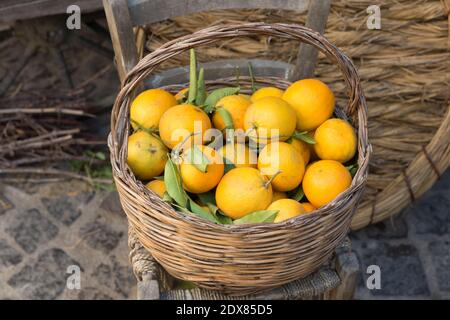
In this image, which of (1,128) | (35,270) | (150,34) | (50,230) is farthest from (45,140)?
(150,34)

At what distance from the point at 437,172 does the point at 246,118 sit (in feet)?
3.62

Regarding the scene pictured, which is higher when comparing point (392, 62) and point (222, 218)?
point (392, 62)

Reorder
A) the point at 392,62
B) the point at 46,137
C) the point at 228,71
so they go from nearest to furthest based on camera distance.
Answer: the point at 228,71 < the point at 392,62 < the point at 46,137

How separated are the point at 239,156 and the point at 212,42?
0.82 ft

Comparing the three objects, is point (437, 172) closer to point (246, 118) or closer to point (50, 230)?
point (246, 118)

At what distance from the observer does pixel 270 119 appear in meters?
1.19

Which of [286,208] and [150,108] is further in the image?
[150,108]

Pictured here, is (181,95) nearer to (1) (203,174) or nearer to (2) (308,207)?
(1) (203,174)

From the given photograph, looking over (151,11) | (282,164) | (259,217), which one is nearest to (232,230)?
(259,217)

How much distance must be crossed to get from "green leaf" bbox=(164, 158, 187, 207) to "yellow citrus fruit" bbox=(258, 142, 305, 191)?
0.17m

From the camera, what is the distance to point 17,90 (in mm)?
2738

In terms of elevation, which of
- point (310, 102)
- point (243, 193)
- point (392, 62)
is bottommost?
→ point (243, 193)

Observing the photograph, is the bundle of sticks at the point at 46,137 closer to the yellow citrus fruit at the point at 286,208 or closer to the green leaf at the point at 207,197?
the green leaf at the point at 207,197

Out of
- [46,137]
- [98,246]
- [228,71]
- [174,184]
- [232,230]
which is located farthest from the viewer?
[46,137]
